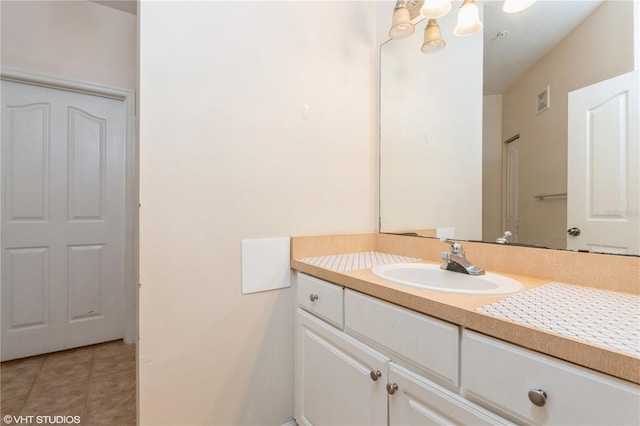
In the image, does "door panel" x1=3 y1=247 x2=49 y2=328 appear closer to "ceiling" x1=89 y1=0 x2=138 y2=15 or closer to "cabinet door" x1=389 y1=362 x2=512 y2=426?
"ceiling" x1=89 y1=0 x2=138 y2=15

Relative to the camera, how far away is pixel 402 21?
128cm

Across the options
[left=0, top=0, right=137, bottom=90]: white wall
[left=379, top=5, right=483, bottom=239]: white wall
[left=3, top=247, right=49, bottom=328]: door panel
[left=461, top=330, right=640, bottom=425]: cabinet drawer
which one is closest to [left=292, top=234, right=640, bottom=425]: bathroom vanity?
[left=461, top=330, right=640, bottom=425]: cabinet drawer

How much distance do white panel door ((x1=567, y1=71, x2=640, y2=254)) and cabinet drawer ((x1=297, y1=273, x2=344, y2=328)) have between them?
0.75 metres

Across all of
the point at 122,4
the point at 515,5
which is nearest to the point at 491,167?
the point at 515,5

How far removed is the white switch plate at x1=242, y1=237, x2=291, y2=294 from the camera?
47.1 inches

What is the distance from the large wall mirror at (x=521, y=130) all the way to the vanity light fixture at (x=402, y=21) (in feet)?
0.44

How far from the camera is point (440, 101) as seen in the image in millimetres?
1354

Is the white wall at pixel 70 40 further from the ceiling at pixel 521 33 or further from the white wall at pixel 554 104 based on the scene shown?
the white wall at pixel 554 104

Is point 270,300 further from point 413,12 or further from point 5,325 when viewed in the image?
point 5,325

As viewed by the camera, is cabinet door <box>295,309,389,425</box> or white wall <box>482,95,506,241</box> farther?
white wall <box>482,95,506,241</box>

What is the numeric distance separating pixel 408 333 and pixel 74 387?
201 cm

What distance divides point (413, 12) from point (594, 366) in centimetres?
148

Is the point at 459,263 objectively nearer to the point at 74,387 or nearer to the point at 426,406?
the point at 426,406

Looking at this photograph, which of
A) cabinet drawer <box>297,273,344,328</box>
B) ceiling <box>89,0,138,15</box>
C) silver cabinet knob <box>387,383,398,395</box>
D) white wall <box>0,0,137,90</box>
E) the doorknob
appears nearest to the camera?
silver cabinet knob <box>387,383,398,395</box>
